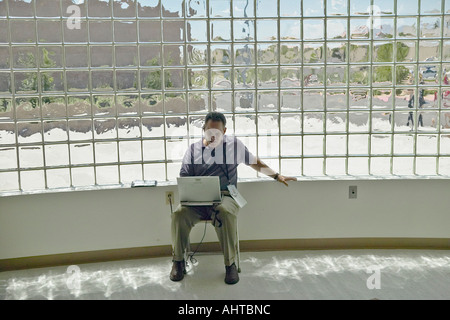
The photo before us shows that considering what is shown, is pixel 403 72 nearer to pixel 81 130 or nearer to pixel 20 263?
pixel 81 130

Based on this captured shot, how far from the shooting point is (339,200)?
3.96 m

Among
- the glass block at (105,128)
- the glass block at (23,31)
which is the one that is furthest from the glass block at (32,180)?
the glass block at (23,31)


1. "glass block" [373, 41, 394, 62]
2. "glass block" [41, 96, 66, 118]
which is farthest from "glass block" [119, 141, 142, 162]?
"glass block" [373, 41, 394, 62]

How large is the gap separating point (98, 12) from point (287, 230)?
2130 millimetres

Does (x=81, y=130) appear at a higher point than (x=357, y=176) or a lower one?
higher

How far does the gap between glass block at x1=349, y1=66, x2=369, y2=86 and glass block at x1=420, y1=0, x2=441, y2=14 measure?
59 centimetres

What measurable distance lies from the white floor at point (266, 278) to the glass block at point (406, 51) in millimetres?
1462

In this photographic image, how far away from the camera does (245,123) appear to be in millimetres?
3939

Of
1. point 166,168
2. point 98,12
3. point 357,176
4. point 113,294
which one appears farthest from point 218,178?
point 98,12

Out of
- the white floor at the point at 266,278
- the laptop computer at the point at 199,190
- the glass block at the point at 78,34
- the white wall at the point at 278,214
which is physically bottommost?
the white floor at the point at 266,278

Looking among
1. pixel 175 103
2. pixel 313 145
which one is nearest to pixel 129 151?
pixel 175 103

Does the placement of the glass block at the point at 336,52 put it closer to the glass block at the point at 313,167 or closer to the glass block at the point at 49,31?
the glass block at the point at 313,167

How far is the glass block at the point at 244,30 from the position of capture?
3832 mm

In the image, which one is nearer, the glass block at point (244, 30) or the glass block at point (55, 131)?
the glass block at point (55, 131)
